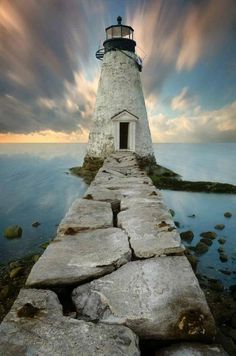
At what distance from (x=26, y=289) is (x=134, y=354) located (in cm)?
80

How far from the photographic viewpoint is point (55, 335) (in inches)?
49.3

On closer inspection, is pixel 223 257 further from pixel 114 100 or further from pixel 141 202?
pixel 114 100

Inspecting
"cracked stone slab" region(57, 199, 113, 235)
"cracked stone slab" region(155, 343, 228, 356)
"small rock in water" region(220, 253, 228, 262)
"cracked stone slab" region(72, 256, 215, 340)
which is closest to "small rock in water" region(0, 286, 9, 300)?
"cracked stone slab" region(57, 199, 113, 235)

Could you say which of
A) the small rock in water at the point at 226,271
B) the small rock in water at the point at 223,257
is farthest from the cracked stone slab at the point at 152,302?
the small rock in water at the point at 223,257

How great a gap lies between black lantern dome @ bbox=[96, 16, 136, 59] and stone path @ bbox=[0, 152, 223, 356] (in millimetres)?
16776

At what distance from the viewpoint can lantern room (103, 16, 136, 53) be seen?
16.7 metres

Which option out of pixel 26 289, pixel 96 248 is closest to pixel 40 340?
pixel 26 289

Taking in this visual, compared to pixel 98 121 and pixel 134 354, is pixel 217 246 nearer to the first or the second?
pixel 134 354

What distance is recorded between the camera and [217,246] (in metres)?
7.37

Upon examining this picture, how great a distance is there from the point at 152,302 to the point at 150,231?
3.39 ft

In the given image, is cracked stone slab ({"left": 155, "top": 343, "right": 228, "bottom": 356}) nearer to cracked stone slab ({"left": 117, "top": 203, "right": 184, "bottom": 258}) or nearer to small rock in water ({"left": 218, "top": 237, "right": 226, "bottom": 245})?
cracked stone slab ({"left": 117, "top": 203, "right": 184, "bottom": 258})

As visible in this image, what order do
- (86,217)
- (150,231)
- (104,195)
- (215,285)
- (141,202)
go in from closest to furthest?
1. (150,231)
2. (86,217)
3. (141,202)
4. (104,195)
5. (215,285)

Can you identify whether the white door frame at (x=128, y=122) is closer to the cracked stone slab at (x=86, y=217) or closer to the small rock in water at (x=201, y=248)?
the small rock in water at (x=201, y=248)

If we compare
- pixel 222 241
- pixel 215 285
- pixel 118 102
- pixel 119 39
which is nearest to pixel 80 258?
pixel 215 285
